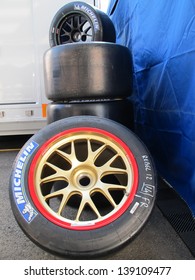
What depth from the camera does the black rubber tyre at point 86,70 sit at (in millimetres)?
1618

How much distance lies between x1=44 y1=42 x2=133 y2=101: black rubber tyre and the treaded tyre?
1.09ft

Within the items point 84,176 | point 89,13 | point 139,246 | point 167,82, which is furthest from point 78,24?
point 139,246

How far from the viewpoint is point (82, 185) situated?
1.35 m

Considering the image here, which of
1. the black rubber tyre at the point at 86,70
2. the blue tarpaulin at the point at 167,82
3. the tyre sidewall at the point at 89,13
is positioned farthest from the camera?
the tyre sidewall at the point at 89,13

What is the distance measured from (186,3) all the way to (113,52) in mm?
493

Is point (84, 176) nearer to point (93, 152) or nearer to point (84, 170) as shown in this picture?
point (84, 170)

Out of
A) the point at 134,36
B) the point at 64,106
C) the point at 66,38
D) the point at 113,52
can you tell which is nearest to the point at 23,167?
the point at 64,106

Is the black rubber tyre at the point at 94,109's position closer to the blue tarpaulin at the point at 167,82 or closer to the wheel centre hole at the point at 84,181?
the blue tarpaulin at the point at 167,82

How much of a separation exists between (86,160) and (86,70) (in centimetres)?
61

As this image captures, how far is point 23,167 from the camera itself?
1.28 m

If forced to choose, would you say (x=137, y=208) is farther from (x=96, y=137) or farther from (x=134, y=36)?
(x=134, y=36)

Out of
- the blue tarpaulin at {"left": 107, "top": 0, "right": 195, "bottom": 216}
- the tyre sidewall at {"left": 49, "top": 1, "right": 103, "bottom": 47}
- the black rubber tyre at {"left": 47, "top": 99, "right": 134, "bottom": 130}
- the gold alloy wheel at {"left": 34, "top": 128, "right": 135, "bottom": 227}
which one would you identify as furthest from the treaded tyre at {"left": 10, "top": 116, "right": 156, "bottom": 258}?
the tyre sidewall at {"left": 49, "top": 1, "right": 103, "bottom": 47}

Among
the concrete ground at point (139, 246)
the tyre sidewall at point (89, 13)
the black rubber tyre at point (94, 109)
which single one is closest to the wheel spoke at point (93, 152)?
the black rubber tyre at point (94, 109)

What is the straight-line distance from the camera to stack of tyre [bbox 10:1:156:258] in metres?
1.11
